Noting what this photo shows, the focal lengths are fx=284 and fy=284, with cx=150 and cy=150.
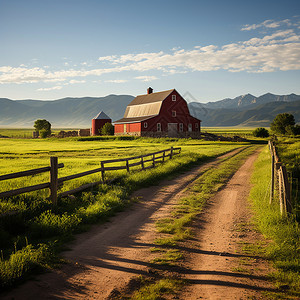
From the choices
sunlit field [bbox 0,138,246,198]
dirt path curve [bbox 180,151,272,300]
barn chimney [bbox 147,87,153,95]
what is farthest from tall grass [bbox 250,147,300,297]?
barn chimney [bbox 147,87,153,95]

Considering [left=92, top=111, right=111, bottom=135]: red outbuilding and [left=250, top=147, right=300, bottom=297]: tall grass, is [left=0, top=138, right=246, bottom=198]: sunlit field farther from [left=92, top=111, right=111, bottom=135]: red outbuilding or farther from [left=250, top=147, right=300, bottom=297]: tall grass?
[left=92, top=111, right=111, bottom=135]: red outbuilding

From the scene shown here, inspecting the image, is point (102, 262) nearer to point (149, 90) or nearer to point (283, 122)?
point (149, 90)

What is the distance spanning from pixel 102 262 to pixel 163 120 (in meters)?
55.5

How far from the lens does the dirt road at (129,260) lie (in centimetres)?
518

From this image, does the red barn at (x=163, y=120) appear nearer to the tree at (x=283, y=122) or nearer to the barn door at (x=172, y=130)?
the barn door at (x=172, y=130)

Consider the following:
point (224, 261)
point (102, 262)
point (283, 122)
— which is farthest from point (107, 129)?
point (224, 261)

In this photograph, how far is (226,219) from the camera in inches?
365

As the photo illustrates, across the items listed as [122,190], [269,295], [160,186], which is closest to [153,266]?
[269,295]

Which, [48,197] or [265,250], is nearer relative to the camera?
[265,250]

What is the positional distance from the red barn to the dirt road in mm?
49413

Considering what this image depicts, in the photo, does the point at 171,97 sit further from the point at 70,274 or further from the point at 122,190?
the point at 70,274

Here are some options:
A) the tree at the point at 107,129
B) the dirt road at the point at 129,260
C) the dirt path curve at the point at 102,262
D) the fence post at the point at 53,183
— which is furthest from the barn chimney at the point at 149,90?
the dirt path curve at the point at 102,262

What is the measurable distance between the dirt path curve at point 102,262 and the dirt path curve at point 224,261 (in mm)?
1134

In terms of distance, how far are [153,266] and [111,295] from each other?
4.24 feet
